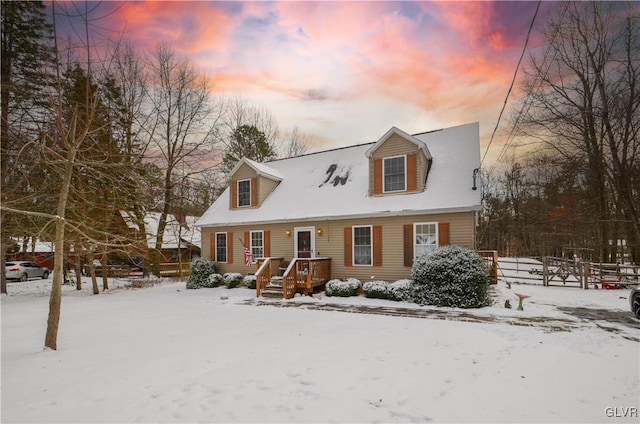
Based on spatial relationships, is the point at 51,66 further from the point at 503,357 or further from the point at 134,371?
the point at 503,357

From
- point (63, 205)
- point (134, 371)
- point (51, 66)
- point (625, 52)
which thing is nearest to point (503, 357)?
point (134, 371)

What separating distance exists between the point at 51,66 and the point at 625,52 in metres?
20.1

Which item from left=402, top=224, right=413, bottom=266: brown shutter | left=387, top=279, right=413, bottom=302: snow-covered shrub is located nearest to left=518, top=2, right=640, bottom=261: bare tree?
left=402, top=224, right=413, bottom=266: brown shutter

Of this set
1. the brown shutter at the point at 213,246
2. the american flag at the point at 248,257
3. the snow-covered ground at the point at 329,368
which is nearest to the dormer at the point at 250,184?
the brown shutter at the point at 213,246

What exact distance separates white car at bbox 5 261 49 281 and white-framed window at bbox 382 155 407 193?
25973 mm

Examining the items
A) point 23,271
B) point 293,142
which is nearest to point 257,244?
point 293,142

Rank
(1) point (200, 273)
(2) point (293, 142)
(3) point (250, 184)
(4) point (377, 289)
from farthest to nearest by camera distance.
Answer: (2) point (293, 142), (3) point (250, 184), (1) point (200, 273), (4) point (377, 289)

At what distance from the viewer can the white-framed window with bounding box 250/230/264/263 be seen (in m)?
15.8

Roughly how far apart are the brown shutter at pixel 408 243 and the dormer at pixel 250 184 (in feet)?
25.1

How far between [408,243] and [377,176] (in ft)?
10.2

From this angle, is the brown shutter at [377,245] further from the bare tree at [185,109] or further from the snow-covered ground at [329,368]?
the bare tree at [185,109]

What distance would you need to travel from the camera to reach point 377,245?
13.0 metres

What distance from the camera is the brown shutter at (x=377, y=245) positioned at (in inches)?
511

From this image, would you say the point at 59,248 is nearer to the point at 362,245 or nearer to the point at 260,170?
the point at 362,245
